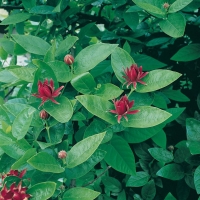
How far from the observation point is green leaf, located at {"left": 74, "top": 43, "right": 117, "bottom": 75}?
693 mm

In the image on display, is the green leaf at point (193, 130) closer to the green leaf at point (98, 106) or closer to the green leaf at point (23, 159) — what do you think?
the green leaf at point (98, 106)

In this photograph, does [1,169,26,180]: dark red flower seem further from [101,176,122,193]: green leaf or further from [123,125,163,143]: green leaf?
[101,176,122,193]: green leaf

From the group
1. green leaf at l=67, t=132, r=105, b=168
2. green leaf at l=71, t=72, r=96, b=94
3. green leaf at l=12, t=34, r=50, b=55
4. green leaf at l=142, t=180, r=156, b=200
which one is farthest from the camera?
green leaf at l=142, t=180, r=156, b=200

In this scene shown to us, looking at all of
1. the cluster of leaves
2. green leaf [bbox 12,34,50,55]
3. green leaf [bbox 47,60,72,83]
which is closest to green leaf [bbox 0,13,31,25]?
the cluster of leaves

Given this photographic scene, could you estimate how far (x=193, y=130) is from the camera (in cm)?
83

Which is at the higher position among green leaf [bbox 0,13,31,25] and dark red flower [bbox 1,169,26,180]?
green leaf [bbox 0,13,31,25]

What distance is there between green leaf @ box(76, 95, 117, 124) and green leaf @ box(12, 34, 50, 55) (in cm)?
24

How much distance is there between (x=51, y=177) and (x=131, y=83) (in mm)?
233

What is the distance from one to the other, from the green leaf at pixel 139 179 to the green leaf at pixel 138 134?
170mm

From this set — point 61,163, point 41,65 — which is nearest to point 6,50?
point 41,65

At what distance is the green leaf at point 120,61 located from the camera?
0.71m

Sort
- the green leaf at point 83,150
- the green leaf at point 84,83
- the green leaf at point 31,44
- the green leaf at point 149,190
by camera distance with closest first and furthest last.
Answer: the green leaf at point 83,150
the green leaf at point 84,83
the green leaf at point 31,44
the green leaf at point 149,190

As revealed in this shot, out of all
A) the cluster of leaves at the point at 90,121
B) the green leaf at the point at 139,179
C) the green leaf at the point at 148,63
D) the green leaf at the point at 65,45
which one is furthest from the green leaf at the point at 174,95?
the green leaf at the point at 65,45

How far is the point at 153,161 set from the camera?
3.06 ft
